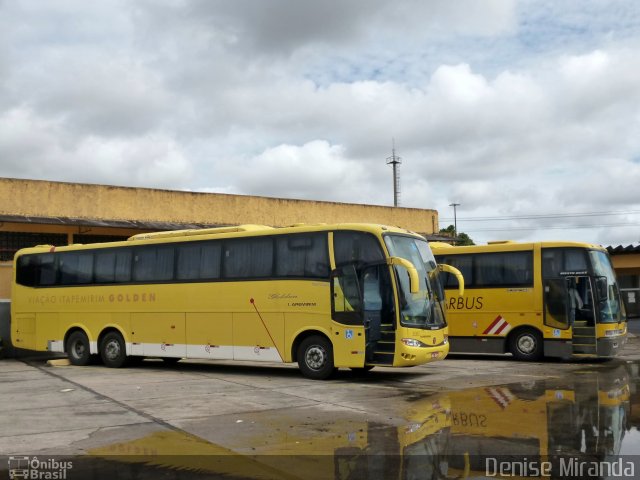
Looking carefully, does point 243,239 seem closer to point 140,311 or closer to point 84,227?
point 140,311

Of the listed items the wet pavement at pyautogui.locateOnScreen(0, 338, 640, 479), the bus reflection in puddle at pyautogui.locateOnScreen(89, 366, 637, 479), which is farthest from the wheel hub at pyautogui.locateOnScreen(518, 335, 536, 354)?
the bus reflection in puddle at pyautogui.locateOnScreen(89, 366, 637, 479)

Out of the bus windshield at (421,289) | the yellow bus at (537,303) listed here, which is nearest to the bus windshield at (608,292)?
the yellow bus at (537,303)

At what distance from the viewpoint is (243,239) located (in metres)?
15.1

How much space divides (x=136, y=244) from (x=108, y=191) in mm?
11113

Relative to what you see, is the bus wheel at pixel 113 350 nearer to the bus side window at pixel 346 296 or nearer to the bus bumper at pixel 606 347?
the bus side window at pixel 346 296

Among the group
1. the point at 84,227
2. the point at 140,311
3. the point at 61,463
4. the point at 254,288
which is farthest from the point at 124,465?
the point at 84,227

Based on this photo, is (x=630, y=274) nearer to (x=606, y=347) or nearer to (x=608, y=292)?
(x=608, y=292)

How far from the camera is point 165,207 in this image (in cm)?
2848

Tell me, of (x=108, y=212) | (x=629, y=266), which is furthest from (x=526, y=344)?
(x=629, y=266)

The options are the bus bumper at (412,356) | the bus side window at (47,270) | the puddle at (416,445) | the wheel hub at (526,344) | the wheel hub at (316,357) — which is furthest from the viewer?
the bus side window at (47,270)

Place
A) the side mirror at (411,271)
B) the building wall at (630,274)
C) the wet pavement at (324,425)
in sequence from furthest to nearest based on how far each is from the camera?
the building wall at (630,274), the side mirror at (411,271), the wet pavement at (324,425)

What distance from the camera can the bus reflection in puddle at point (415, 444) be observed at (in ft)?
21.1

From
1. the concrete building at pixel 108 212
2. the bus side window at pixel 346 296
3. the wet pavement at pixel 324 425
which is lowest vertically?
the wet pavement at pixel 324 425

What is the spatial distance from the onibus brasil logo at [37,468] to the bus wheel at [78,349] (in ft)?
36.3
